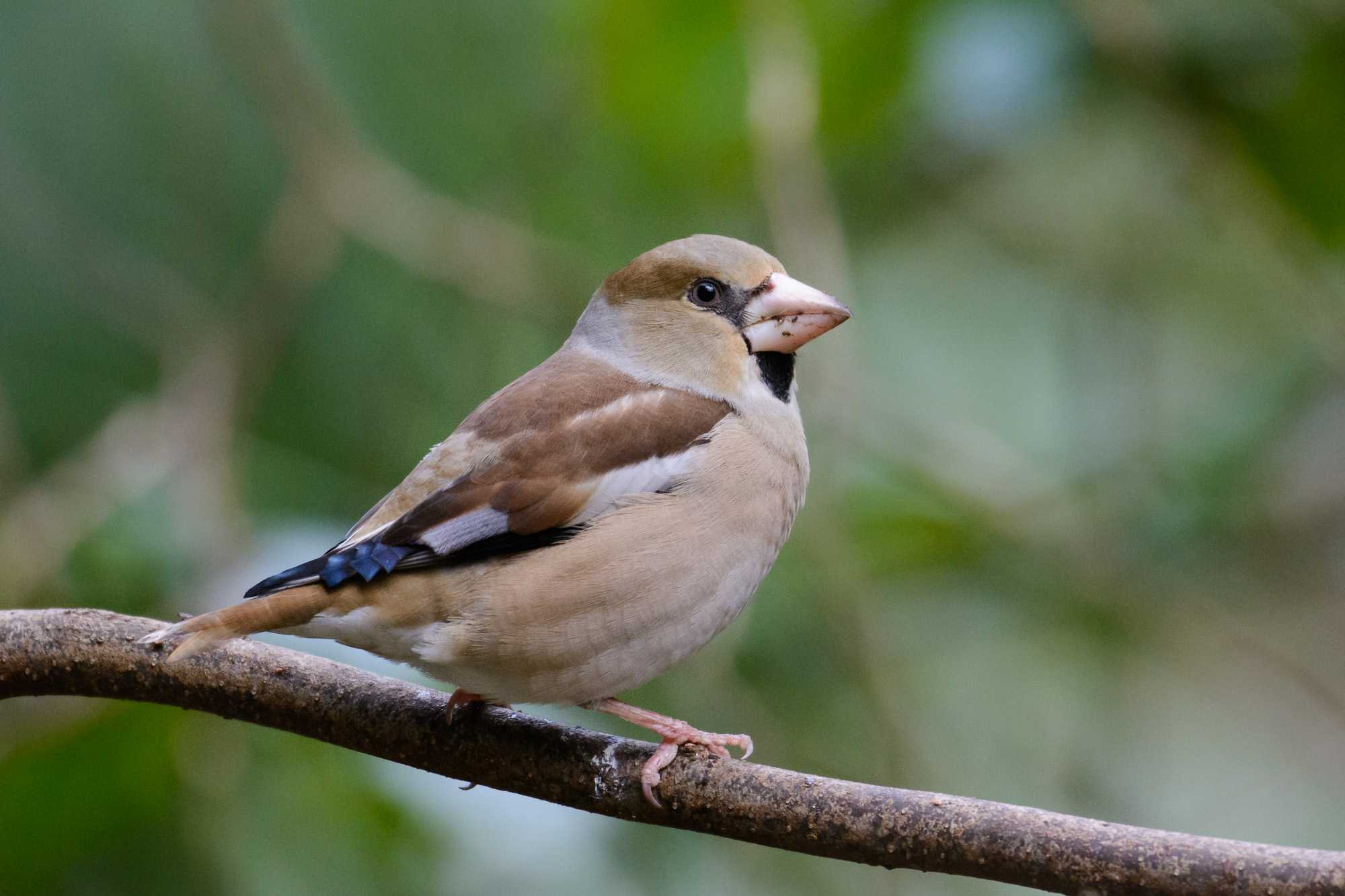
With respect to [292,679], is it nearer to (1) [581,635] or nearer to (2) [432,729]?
(2) [432,729]

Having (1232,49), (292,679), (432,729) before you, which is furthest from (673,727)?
(1232,49)

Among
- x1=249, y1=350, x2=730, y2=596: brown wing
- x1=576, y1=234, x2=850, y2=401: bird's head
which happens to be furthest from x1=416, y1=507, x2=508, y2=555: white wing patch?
x1=576, y1=234, x2=850, y2=401: bird's head

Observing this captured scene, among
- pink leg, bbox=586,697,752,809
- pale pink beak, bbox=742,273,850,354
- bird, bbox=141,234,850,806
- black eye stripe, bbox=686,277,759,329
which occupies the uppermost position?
black eye stripe, bbox=686,277,759,329

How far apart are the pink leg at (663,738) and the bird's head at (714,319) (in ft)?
2.57

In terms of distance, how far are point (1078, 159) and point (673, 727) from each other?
392 cm

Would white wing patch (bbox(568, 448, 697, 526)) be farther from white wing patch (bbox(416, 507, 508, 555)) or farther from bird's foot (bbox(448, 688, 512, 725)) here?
bird's foot (bbox(448, 688, 512, 725))

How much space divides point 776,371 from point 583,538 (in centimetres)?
79

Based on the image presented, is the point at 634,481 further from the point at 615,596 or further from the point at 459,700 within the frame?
the point at 459,700

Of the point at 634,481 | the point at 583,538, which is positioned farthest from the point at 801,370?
the point at 583,538

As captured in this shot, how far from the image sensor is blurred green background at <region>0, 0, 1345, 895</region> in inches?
148

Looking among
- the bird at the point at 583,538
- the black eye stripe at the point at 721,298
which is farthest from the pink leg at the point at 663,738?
the black eye stripe at the point at 721,298

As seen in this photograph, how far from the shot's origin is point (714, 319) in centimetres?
338

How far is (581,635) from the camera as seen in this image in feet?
9.08

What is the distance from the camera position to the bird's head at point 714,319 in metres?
3.32
